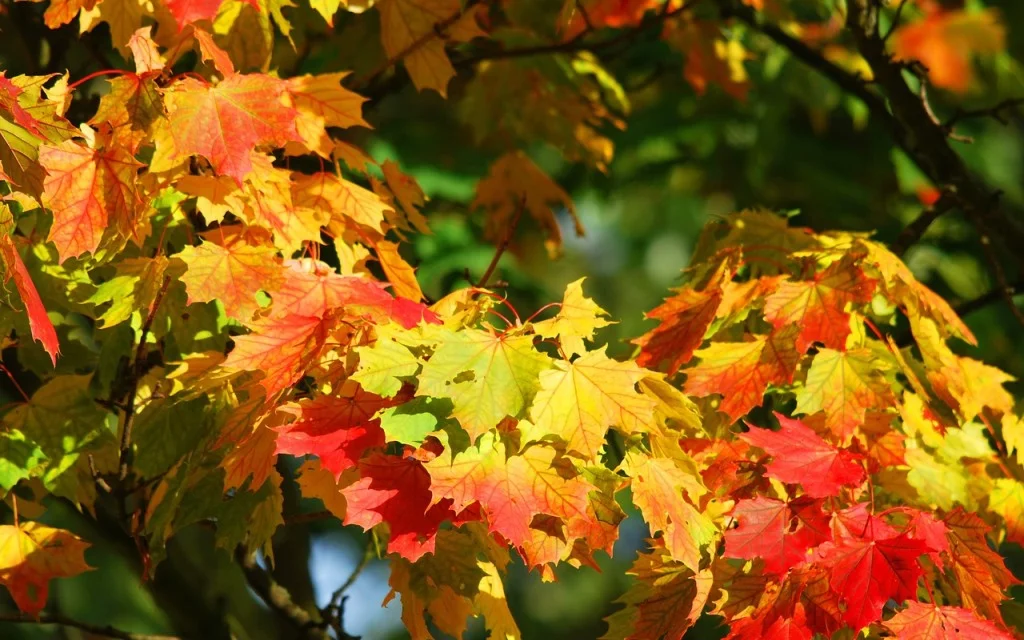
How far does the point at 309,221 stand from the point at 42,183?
50 cm

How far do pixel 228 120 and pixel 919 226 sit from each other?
5.48 feet

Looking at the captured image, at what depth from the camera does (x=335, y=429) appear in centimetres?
181

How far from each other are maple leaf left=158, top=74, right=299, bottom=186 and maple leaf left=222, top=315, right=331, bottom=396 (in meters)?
0.25

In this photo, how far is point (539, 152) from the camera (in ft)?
24.8

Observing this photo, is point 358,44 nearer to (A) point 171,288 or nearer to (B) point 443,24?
(B) point 443,24

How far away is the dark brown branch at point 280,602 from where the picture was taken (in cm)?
259

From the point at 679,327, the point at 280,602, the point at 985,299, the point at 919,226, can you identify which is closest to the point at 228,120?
Result: the point at 679,327

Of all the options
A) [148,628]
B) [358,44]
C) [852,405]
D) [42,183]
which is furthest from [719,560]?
[148,628]

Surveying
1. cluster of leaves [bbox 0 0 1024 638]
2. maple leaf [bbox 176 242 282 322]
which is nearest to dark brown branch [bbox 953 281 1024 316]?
cluster of leaves [bbox 0 0 1024 638]

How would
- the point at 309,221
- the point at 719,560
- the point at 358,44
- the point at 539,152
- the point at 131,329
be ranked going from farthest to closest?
1. the point at 539,152
2. the point at 358,44
3. the point at 131,329
4. the point at 309,221
5. the point at 719,560

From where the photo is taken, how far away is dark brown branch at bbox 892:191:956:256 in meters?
2.74

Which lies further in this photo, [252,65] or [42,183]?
[252,65]

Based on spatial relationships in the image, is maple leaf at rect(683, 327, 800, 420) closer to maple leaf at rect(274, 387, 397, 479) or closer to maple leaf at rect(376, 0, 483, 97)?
maple leaf at rect(274, 387, 397, 479)

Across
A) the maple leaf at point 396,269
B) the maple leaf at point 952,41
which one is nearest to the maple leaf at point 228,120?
the maple leaf at point 396,269
